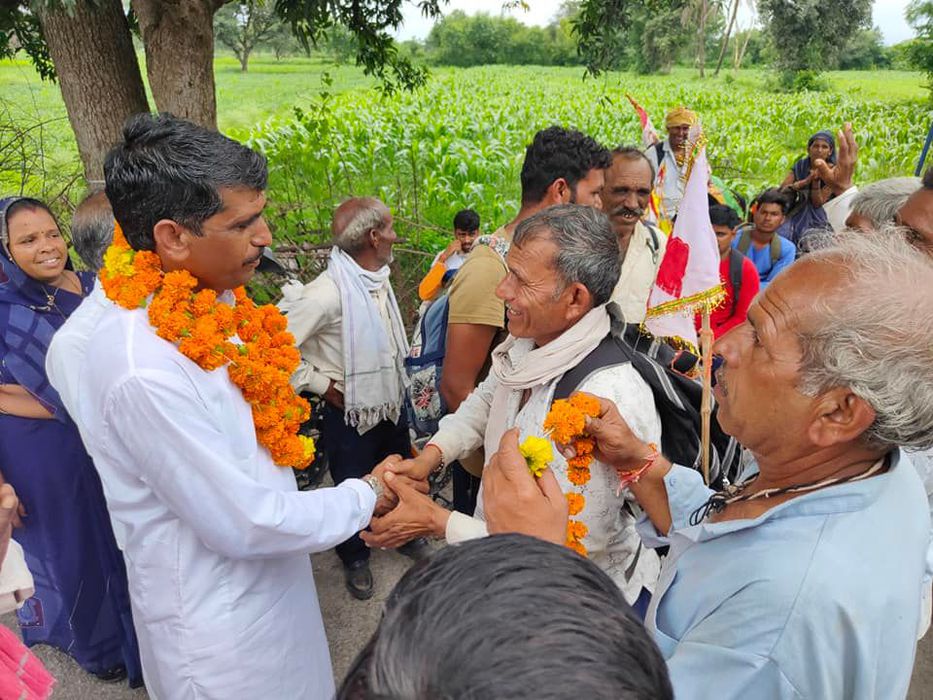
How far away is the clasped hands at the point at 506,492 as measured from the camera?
5.00ft

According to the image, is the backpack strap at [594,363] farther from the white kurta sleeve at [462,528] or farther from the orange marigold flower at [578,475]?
the white kurta sleeve at [462,528]

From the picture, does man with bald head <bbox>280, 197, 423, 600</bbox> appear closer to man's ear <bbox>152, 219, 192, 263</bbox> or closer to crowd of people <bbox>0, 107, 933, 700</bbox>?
crowd of people <bbox>0, 107, 933, 700</bbox>

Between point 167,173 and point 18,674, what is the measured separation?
1311 millimetres

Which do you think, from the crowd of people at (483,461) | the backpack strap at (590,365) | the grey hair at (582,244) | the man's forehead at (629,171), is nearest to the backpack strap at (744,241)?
the crowd of people at (483,461)

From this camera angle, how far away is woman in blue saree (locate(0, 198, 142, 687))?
2.64 m

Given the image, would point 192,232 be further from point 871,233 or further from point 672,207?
point 672,207

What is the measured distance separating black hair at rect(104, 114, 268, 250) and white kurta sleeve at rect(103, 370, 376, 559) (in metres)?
0.47

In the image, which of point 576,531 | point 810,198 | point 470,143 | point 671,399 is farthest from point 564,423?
point 470,143

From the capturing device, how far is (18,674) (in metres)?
1.44

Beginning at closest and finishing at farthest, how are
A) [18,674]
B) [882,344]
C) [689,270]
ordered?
1. [882,344]
2. [18,674]
3. [689,270]

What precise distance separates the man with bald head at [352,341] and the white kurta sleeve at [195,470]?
164cm

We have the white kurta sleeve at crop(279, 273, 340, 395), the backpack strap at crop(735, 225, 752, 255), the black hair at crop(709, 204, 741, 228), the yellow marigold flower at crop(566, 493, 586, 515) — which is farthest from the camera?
the backpack strap at crop(735, 225, 752, 255)

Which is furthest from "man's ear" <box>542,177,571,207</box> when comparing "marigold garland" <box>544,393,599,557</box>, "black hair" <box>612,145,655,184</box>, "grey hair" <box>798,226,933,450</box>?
"grey hair" <box>798,226,933,450</box>

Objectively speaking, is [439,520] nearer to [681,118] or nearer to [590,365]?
[590,365]
